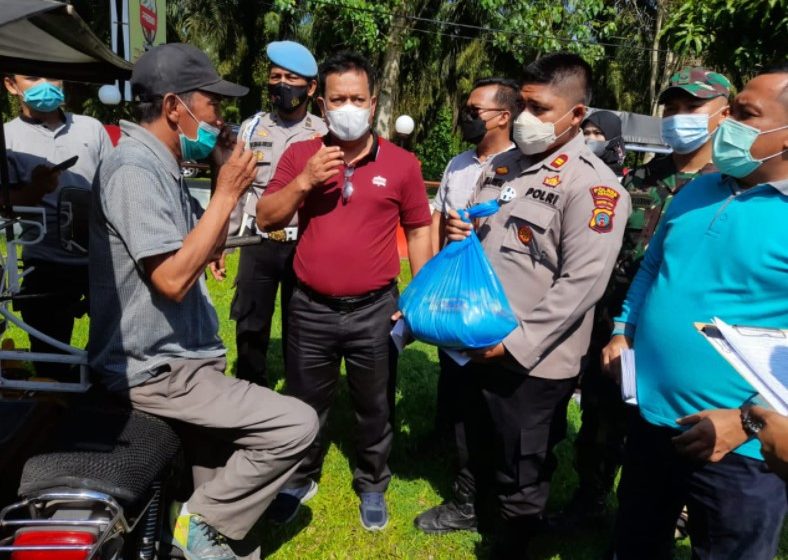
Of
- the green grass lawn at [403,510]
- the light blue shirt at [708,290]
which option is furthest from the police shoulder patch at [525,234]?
the green grass lawn at [403,510]

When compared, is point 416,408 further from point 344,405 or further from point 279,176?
point 279,176

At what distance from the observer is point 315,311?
9.52 feet

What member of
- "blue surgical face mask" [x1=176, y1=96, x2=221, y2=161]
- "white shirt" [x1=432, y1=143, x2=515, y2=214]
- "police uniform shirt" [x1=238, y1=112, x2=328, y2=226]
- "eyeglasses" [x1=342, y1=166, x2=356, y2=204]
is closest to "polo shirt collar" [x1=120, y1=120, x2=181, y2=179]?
"blue surgical face mask" [x1=176, y1=96, x2=221, y2=161]

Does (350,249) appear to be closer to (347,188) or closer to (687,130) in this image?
(347,188)

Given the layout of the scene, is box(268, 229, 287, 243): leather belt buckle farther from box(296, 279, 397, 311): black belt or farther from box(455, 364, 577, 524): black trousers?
box(455, 364, 577, 524): black trousers

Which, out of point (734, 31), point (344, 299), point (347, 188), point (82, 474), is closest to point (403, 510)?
point (344, 299)

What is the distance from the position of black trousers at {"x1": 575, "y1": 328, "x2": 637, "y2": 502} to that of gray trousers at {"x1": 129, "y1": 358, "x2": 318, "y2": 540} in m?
1.62

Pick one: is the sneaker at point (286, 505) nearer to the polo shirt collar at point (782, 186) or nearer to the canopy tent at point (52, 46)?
the canopy tent at point (52, 46)

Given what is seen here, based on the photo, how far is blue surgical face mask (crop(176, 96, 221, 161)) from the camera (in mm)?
2275

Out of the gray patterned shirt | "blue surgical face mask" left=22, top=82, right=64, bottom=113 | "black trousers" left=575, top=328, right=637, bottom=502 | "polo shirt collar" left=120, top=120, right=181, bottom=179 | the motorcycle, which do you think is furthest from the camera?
"blue surgical face mask" left=22, top=82, right=64, bottom=113

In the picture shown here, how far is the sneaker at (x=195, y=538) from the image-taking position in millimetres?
2184

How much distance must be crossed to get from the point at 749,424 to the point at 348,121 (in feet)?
6.60

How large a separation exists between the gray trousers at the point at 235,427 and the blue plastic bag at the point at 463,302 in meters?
0.60

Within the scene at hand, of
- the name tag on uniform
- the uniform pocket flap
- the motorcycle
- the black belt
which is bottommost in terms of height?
the motorcycle
